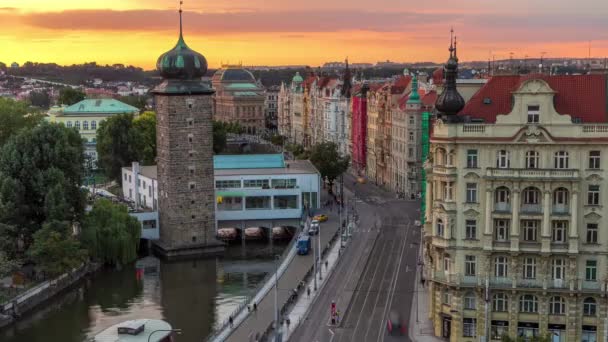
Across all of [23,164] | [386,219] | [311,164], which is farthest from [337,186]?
[23,164]

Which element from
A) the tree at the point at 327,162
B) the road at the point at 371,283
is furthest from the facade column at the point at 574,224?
the tree at the point at 327,162

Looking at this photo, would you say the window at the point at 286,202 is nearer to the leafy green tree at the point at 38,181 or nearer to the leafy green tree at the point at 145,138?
the leafy green tree at the point at 38,181

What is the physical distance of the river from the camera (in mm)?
65500

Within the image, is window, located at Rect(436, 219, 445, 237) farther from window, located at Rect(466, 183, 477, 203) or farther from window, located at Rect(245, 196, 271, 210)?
window, located at Rect(245, 196, 271, 210)

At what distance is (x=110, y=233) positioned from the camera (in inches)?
3339

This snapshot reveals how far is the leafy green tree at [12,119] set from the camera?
124938 millimetres

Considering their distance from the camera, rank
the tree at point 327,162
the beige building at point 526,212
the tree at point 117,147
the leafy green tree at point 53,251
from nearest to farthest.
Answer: the beige building at point 526,212 → the leafy green tree at point 53,251 → the tree at point 327,162 → the tree at point 117,147

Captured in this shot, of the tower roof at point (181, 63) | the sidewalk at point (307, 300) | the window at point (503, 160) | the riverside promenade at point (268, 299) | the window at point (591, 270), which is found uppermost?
the tower roof at point (181, 63)

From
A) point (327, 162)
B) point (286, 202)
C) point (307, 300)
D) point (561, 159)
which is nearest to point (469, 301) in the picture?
point (561, 159)

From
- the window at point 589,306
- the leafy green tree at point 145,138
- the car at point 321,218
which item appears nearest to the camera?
the window at point 589,306

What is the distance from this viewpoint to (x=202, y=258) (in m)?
91.1

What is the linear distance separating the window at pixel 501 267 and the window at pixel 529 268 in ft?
3.54

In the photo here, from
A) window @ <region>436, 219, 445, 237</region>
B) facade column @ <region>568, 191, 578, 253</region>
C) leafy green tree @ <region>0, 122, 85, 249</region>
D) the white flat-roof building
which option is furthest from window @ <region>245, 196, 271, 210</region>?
facade column @ <region>568, 191, 578, 253</region>

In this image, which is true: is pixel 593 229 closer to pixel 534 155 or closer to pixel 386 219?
pixel 534 155
